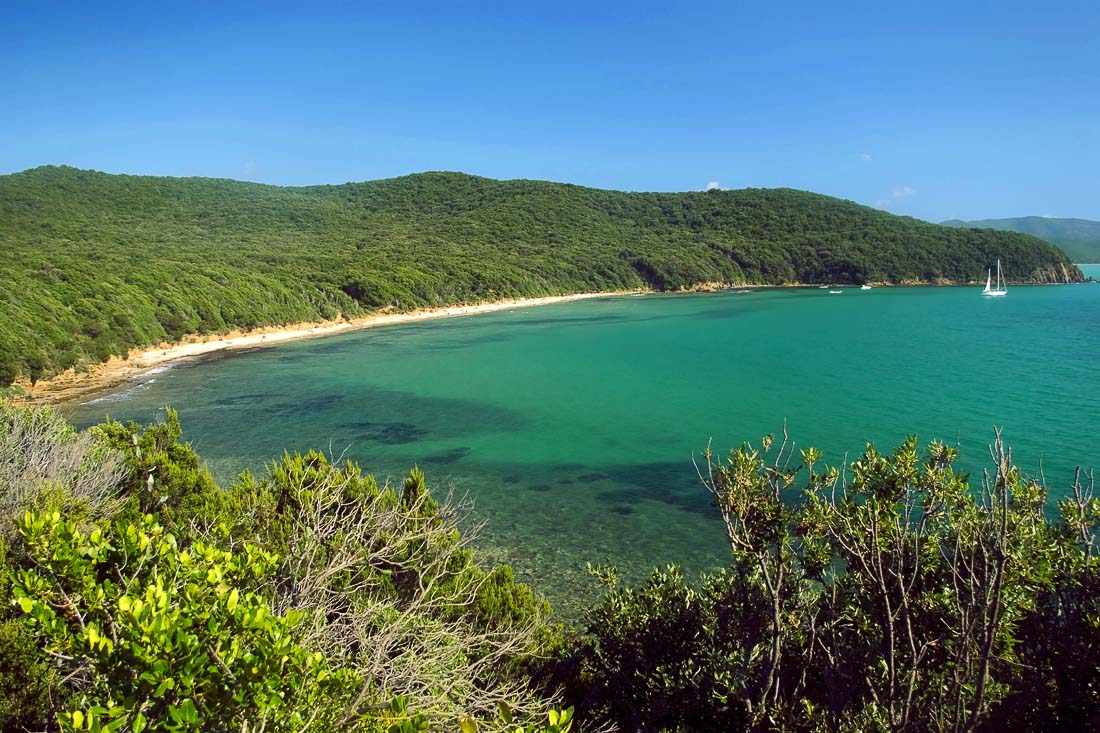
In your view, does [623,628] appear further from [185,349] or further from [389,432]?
[185,349]

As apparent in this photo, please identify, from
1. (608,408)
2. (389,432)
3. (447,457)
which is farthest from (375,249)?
(447,457)

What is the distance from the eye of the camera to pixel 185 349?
45250 mm

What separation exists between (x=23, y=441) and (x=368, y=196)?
14334 centimetres

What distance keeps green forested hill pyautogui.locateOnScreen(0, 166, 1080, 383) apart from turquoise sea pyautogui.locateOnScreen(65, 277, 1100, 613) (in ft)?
25.6

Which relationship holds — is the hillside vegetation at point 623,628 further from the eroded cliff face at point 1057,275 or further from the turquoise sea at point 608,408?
the eroded cliff face at point 1057,275

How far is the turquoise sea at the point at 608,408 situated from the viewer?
1658 centimetres

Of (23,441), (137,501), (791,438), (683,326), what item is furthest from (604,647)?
(683,326)

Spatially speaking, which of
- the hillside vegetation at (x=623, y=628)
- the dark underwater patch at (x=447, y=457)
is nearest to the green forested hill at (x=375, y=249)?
the dark underwater patch at (x=447, y=457)

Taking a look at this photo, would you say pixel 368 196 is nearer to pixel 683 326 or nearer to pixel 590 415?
pixel 683 326

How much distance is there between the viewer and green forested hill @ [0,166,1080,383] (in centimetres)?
4512

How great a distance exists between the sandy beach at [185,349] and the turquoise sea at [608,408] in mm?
2017

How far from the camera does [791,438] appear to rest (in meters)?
22.8

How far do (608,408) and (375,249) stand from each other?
72005mm

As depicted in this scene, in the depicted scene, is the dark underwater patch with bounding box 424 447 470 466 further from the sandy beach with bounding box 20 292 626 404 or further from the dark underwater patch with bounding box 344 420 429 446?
the sandy beach with bounding box 20 292 626 404
